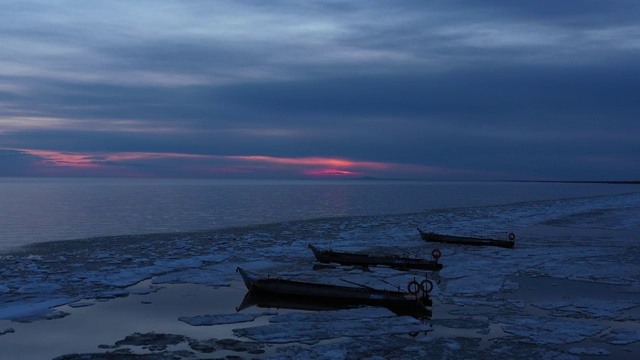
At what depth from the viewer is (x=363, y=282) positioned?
19.8m

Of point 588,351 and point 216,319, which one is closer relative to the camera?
point 588,351

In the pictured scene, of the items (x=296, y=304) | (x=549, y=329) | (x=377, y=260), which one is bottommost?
(x=296, y=304)

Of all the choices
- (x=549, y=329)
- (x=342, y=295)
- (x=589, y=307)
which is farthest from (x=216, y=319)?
(x=589, y=307)

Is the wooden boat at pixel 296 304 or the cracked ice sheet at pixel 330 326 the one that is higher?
the cracked ice sheet at pixel 330 326

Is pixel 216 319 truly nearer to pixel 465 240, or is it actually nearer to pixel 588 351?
pixel 588 351

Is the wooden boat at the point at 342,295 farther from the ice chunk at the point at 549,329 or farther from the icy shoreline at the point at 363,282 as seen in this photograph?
the ice chunk at the point at 549,329

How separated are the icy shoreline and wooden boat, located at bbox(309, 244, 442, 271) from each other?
0.70 m

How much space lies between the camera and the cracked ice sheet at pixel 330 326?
13062 millimetres

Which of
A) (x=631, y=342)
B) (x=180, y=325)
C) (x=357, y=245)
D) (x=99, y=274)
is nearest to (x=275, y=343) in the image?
(x=180, y=325)

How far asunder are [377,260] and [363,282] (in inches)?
162

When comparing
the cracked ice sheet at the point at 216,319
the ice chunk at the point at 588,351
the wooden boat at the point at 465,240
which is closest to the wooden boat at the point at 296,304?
the cracked ice sheet at the point at 216,319

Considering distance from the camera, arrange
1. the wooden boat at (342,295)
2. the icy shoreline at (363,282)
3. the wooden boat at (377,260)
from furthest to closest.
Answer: the wooden boat at (377,260)
the wooden boat at (342,295)
the icy shoreline at (363,282)

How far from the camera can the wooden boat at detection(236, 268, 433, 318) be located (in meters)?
15.7

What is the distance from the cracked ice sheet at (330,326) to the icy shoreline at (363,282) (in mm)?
50
